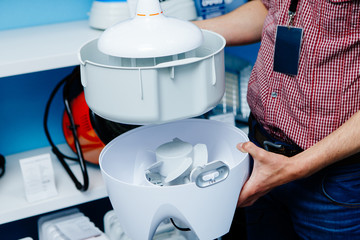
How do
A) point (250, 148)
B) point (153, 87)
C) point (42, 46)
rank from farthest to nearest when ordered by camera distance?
point (42, 46), point (250, 148), point (153, 87)

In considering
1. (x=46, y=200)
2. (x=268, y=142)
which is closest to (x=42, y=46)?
(x=46, y=200)

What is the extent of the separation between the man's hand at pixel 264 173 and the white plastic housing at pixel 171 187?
31 mm

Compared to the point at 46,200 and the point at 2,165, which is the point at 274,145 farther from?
the point at 2,165

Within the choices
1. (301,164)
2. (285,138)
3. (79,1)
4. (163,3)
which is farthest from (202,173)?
(79,1)

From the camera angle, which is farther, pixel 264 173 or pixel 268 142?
pixel 268 142

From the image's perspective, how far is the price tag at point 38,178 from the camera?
119 cm

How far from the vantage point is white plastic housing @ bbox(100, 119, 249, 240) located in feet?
2.35

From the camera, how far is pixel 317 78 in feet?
2.94

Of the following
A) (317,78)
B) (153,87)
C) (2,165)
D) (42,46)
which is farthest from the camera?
(2,165)

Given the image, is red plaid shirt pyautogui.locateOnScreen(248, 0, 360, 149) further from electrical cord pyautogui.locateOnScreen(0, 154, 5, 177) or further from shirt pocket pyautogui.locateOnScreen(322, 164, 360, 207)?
electrical cord pyautogui.locateOnScreen(0, 154, 5, 177)

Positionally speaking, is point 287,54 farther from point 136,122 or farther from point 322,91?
point 136,122

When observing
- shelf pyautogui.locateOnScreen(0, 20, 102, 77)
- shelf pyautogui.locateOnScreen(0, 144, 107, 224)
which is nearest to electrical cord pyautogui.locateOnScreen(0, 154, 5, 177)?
shelf pyautogui.locateOnScreen(0, 144, 107, 224)

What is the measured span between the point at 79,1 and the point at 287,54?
2.58 feet

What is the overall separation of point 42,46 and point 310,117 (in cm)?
71
